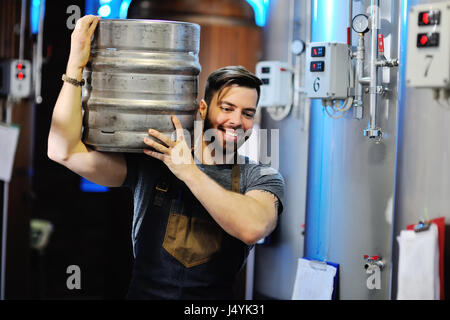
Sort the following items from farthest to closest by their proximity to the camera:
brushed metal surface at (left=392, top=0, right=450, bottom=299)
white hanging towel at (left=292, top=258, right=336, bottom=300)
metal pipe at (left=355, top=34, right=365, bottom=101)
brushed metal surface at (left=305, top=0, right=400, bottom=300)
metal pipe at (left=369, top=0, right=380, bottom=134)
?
1. white hanging towel at (left=292, top=258, right=336, bottom=300)
2. brushed metal surface at (left=305, top=0, right=400, bottom=300)
3. metal pipe at (left=355, top=34, right=365, bottom=101)
4. metal pipe at (left=369, top=0, right=380, bottom=134)
5. brushed metal surface at (left=392, top=0, right=450, bottom=299)

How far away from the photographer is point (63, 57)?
5.58 meters

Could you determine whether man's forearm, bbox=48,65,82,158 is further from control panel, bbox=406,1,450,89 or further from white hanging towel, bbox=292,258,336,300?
white hanging towel, bbox=292,258,336,300

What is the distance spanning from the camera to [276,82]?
3707mm

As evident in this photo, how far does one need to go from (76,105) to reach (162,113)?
10.8 inches

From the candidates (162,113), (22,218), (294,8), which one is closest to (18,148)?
(22,218)

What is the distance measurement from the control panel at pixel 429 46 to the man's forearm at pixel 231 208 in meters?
0.61

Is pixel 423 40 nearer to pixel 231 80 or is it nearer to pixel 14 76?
pixel 231 80

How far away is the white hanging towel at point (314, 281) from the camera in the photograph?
2941mm

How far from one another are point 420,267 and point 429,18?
77cm

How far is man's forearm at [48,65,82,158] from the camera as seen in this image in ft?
6.54

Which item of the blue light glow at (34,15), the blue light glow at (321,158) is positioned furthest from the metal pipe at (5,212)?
the blue light glow at (321,158)

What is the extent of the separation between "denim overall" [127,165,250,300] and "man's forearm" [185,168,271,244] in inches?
8.5

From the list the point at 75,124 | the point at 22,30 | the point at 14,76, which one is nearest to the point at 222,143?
the point at 75,124

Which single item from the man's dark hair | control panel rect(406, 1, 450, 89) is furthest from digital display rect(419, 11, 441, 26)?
the man's dark hair
